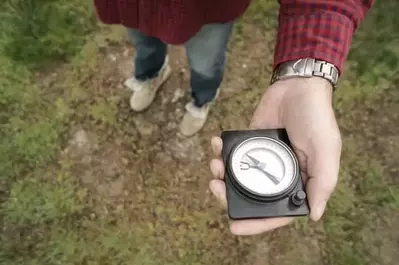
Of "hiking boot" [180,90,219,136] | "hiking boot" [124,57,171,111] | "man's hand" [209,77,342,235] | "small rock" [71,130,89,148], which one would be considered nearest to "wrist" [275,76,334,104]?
"man's hand" [209,77,342,235]

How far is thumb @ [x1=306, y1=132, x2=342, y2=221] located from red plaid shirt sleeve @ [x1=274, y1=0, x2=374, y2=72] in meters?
0.16

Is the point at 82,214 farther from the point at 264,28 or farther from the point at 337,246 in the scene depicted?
the point at 264,28

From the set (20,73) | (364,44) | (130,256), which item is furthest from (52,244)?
(364,44)

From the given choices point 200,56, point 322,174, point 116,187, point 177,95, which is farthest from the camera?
point 177,95

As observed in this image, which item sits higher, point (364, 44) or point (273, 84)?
point (273, 84)

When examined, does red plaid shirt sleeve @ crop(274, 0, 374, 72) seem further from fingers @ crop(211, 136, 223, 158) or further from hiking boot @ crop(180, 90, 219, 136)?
hiking boot @ crop(180, 90, 219, 136)

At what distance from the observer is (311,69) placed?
950 millimetres

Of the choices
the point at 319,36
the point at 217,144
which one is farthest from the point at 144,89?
the point at 319,36

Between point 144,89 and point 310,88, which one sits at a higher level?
point 310,88

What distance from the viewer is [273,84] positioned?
104cm

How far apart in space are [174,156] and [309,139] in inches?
34.5

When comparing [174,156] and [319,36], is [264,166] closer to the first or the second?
[319,36]

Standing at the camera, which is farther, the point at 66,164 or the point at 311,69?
the point at 66,164

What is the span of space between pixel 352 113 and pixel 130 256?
997 mm
